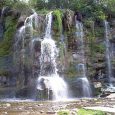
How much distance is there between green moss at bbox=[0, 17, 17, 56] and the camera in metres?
31.1

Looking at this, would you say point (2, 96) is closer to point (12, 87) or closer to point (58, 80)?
point (12, 87)

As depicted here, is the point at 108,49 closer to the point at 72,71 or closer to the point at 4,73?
the point at 72,71

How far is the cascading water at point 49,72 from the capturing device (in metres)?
26.1

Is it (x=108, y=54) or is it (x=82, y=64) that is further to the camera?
(x=108, y=54)

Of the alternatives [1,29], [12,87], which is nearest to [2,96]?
[12,87]

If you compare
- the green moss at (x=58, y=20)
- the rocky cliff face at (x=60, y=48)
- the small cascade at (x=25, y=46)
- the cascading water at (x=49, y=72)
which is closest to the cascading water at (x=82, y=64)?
the rocky cliff face at (x=60, y=48)

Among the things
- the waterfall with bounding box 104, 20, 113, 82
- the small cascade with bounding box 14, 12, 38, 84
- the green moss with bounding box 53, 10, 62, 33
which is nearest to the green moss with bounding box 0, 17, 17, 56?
the small cascade with bounding box 14, 12, 38, 84

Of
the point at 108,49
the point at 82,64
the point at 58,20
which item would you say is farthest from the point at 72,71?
the point at 108,49

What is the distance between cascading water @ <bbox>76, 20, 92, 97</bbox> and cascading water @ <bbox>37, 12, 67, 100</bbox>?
5.35 ft

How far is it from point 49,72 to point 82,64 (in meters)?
3.21

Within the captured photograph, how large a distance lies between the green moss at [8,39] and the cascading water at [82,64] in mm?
5929

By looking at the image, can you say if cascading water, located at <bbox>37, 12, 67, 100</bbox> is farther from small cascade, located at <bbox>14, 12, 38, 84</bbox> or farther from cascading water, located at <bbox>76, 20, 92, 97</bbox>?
cascading water, located at <bbox>76, 20, 92, 97</bbox>

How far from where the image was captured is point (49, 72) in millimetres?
28094

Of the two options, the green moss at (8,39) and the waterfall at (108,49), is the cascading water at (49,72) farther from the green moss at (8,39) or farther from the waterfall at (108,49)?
the waterfall at (108,49)
